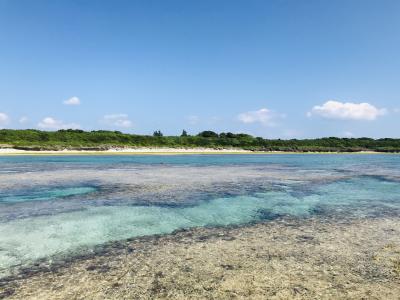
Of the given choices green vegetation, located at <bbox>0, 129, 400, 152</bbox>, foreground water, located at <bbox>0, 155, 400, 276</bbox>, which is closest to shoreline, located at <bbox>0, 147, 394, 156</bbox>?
green vegetation, located at <bbox>0, 129, 400, 152</bbox>

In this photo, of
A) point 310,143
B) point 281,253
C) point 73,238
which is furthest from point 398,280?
point 310,143

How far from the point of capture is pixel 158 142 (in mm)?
91062

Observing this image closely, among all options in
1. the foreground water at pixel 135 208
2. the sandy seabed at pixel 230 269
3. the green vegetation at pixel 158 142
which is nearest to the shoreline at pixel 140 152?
the green vegetation at pixel 158 142

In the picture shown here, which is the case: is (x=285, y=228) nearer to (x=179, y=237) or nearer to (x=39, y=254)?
(x=179, y=237)

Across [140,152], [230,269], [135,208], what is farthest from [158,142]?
[230,269]

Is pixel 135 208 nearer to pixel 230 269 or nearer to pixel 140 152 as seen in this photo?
pixel 230 269

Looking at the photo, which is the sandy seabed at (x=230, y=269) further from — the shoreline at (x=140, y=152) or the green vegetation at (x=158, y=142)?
the green vegetation at (x=158, y=142)

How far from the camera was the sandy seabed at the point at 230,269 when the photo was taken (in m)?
6.04

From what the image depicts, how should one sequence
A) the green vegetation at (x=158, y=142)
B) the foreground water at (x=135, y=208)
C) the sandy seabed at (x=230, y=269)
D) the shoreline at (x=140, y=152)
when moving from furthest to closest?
the green vegetation at (x=158, y=142) → the shoreline at (x=140, y=152) → the foreground water at (x=135, y=208) → the sandy seabed at (x=230, y=269)

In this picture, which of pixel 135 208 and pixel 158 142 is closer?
pixel 135 208

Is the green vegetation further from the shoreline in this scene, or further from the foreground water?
the foreground water

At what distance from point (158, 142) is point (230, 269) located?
279 feet

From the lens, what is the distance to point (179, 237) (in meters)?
9.70

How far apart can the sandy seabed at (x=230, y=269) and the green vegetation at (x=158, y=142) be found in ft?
214
